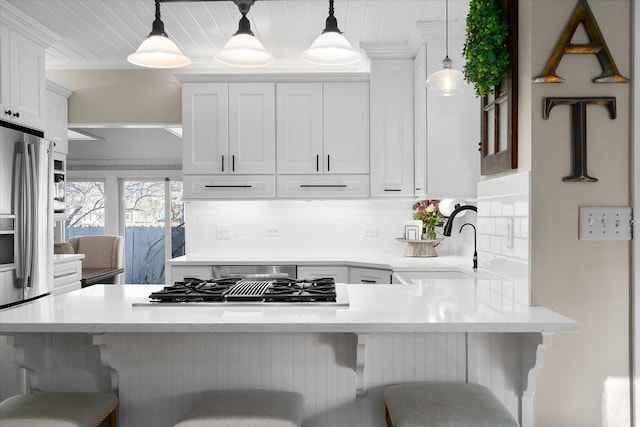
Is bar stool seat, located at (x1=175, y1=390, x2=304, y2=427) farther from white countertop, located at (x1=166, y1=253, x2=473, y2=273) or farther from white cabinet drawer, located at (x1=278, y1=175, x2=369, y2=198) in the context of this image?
white cabinet drawer, located at (x1=278, y1=175, x2=369, y2=198)

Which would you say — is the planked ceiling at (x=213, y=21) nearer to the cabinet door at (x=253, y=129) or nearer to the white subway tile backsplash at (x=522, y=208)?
the cabinet door at (x=253, y=129)

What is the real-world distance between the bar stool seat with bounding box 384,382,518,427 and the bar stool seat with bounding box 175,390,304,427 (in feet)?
1.03

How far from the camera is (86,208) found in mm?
7223

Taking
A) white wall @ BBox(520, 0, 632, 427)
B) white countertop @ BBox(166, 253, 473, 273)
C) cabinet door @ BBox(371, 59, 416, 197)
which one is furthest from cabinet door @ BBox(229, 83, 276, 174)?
white wall @ BBox(520, 0, 632, 427)

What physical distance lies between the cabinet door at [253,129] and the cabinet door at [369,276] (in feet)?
3.51

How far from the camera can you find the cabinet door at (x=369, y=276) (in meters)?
3.76

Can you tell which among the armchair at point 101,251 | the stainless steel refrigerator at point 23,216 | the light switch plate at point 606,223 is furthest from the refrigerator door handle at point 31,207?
the light switch plate at point 606,223

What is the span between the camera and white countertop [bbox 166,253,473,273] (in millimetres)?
3611

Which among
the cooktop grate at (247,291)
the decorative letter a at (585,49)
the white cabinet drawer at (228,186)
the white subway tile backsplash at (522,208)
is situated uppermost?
the decorative letter a at (585,49)

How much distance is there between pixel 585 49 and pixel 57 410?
217 cm

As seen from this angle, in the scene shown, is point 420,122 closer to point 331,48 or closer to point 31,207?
point 331,48

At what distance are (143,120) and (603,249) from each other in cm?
386

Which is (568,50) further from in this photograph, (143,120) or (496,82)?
(143,120)

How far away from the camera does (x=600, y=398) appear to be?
74.9 inches
